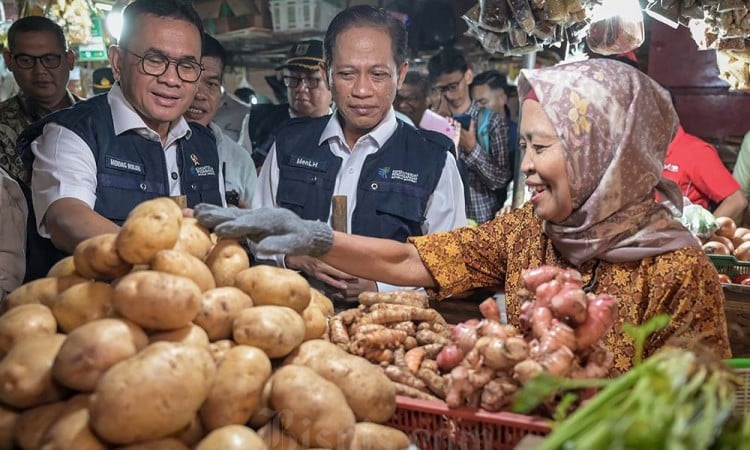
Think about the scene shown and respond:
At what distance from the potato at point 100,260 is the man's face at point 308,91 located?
→ 3.29 meters

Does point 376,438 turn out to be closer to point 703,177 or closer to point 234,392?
point 234,392

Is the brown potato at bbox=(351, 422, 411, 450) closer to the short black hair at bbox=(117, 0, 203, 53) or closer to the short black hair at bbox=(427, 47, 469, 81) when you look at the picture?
the short black hair at bbox=(117, 0, 203, 53)

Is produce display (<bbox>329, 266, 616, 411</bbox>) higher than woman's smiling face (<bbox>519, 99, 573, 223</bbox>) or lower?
lower

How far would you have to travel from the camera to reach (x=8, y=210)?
2.55 metres

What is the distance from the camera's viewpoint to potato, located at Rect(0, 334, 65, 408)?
1.35 meters

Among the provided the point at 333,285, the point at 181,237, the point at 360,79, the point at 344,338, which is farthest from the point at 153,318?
the point at 360,79

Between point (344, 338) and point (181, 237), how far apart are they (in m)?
0.50

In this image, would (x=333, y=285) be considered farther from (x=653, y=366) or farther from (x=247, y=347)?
(x=653, y=366)

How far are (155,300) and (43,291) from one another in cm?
39

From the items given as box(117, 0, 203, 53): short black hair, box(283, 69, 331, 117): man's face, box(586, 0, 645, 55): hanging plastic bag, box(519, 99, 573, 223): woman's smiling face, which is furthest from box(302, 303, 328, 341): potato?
box(283, 69, 331, 117): man's face

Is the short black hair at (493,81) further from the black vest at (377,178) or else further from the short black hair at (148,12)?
the short black hair at (148,12)

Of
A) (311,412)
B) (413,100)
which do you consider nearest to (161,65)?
(311,412)

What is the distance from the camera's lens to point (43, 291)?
1.60m

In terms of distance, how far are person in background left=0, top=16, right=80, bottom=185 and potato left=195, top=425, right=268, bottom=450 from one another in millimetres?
3877
